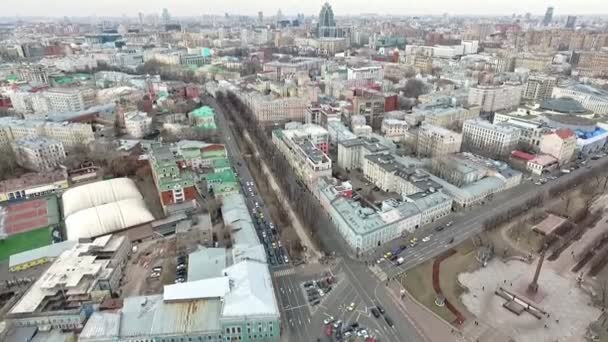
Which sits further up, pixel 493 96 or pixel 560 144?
pixel 493 96

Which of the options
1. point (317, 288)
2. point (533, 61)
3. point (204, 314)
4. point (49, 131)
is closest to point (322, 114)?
point (317, 288)

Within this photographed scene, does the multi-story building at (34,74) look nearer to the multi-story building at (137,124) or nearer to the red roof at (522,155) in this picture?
the multi-story building at (137,124)

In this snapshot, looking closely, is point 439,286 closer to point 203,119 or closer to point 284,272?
point 284,272

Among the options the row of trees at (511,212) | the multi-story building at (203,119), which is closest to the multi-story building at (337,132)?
the multi-story building at (203,119)

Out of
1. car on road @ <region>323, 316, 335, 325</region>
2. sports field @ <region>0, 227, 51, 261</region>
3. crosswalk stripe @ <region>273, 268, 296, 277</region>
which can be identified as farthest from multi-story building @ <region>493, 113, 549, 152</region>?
sports field @ <region>0, 227, 51, 261</region>

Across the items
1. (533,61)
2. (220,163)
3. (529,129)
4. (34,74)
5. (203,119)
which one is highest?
(34,74)
